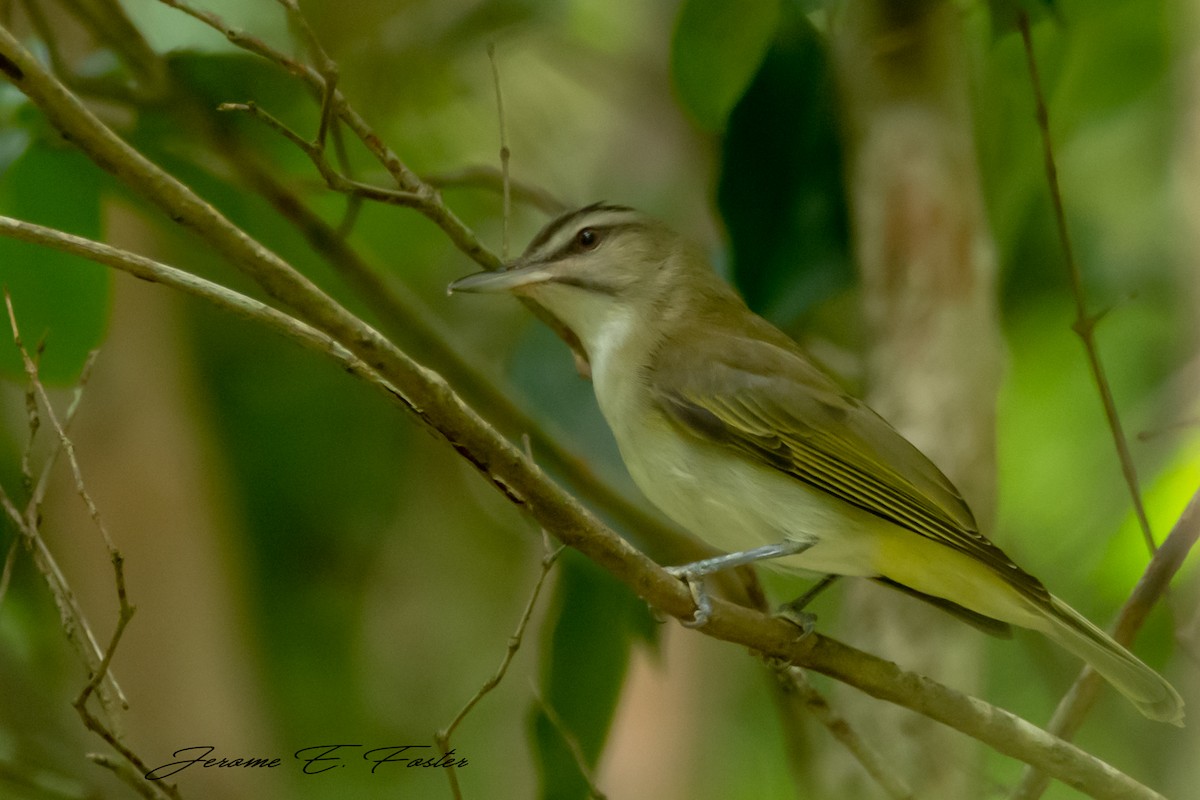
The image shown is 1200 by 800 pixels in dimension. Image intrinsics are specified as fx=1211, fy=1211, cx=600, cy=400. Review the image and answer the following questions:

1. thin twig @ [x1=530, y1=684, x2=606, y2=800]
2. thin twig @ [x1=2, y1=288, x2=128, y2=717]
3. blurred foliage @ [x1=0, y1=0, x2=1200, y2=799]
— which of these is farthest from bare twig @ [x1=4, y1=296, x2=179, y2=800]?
thin twig @ [x1=530, y1=684, x2=606, y2=800]

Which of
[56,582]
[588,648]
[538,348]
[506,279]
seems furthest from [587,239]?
[56,582]

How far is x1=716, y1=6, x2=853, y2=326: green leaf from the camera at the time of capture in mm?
2811

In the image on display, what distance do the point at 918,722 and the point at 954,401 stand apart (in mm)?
711

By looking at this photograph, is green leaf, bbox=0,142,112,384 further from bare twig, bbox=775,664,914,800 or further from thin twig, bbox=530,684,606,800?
bare twig, bbox=775,664,914,800

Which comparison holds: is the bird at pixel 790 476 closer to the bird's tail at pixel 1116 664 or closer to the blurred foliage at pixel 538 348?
the bird's tail at pixel 1116 664

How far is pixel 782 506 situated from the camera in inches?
90.0

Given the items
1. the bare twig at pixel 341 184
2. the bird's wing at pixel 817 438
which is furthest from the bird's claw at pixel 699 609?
the bare twig at pixel 341 184

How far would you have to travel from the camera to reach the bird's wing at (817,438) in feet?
7.42

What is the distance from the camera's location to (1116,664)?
218cm

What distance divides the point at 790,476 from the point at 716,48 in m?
0.91

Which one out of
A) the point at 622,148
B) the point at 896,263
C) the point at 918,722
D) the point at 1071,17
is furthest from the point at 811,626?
the point at 622,148

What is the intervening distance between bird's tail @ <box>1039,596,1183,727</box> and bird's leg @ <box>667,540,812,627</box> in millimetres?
474

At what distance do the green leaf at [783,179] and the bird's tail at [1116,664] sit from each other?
97 centimetres

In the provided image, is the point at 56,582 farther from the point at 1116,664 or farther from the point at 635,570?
the point at 1116,664
